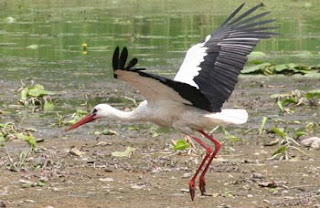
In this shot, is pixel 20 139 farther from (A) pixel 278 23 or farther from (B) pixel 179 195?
(A) pixel 278 23

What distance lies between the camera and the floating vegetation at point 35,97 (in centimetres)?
1015

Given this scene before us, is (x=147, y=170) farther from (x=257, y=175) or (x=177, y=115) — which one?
(x=257, y=175)

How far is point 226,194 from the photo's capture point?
6.62 m

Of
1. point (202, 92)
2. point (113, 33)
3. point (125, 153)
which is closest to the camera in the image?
point (202, 92)

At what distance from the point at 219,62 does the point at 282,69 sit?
17.8 ft

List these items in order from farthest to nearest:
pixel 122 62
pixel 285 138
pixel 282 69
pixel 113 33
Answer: pixel 113 33
pixel 282 69
pixel 285 138
pixel 122 62

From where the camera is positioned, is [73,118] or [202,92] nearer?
[202,92]

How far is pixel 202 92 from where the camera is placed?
6.73m

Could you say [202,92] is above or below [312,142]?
above

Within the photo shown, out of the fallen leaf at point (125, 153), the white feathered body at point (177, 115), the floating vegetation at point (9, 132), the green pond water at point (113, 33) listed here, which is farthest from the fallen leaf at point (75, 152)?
the green pond water at point (113, 33)

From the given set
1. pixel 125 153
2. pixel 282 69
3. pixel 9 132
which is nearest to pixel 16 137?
pixel 9 132

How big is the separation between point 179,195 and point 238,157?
1305 millimetres

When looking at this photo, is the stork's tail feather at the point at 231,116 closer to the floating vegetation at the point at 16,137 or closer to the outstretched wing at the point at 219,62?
the outstretched wing at the point at 219,62

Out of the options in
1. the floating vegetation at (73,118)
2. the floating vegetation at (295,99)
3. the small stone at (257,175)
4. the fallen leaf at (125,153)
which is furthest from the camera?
the floating vegetation at (295,99)
